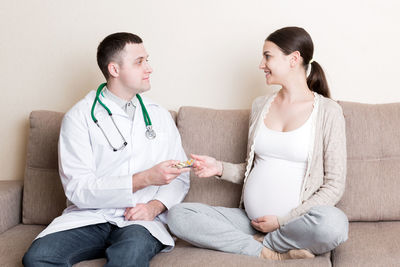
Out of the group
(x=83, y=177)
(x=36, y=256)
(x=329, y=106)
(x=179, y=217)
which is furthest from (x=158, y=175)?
(x=329, y=106)

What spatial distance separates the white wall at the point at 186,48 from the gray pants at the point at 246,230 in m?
0.87

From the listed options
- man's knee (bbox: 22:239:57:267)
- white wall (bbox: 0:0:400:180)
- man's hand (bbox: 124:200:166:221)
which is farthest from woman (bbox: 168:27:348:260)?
man's knee (bbox: 22:239:57:267)

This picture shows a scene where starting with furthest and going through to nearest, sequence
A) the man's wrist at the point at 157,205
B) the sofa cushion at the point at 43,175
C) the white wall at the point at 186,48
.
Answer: the white wall at the point at 186,48
the sofa cushion at the point at 43,175
the man's wrist at the point at 157,205

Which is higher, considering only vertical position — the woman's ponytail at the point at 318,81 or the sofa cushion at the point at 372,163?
the woman's ponytail at the point at 318,81

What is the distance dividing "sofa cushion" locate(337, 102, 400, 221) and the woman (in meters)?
0.18

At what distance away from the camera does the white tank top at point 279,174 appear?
2.32 m

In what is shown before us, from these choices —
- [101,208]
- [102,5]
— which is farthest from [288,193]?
[102,5]

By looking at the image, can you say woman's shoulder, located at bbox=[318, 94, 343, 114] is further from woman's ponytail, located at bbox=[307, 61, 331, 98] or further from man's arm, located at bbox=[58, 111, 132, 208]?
man's arm, located at bbox=[58, 111, 132, 208]

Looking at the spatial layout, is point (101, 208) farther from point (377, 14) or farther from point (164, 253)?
point (377, 14)

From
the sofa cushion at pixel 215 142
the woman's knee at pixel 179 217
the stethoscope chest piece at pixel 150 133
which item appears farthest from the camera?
the sofa cushion at pixel 215 142

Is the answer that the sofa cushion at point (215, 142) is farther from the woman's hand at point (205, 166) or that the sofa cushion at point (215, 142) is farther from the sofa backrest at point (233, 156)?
the woman's hand at point (205, 166)

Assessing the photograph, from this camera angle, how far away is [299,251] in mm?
2107

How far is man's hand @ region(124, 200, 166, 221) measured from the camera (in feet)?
7.64

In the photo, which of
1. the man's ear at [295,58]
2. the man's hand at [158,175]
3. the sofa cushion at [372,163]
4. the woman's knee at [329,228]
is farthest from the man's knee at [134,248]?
the man's ear at [295,58]
